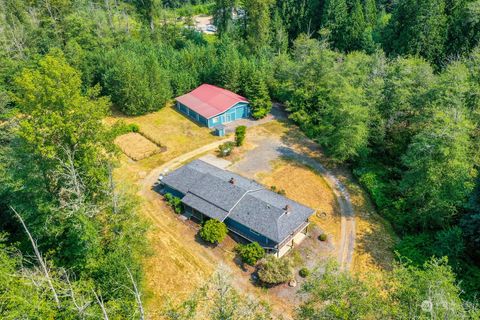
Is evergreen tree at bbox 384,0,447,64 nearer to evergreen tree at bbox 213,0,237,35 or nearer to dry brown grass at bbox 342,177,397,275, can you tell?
evergreen tree at bbox 213,0,237,35

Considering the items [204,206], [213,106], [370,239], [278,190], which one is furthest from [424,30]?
[204,206]

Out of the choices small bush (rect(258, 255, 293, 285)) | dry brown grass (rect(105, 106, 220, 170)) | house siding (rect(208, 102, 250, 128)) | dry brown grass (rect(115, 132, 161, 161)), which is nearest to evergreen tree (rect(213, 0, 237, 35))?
house siding (rect(208, 102, 250, 128))

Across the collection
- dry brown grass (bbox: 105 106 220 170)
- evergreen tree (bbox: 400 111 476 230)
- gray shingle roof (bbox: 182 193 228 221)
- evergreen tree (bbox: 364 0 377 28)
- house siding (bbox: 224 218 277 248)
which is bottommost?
dry brown grass (bbox: 105 106 220 170)

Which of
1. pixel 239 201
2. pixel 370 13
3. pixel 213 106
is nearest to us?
pixel 239 201

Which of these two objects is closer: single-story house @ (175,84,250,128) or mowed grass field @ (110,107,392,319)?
mowed grass field @ (110,107,392,319)

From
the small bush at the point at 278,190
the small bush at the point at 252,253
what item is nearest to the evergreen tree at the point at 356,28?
the small bush at the point at 278,190

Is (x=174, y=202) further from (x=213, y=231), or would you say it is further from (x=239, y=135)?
(x=239, y=135)
